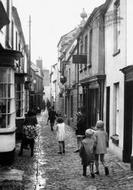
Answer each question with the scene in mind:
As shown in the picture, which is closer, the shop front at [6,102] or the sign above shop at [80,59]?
the shop front at [6,102]

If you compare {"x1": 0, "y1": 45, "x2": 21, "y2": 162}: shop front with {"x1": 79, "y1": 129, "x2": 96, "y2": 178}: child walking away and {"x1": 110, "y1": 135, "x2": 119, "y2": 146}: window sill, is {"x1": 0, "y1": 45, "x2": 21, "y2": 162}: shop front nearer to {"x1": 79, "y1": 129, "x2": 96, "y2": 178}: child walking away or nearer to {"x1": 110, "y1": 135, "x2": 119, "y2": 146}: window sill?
{"x1": 79, "y1": 129, "x2": 96, "y2": 178}: child walking away

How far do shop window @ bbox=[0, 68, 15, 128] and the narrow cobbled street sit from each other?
4.64 feet

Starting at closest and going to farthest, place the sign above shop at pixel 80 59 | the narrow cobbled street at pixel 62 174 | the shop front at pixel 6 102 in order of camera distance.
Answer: the narrow cobbled street at pixel 62 174 → the shop front at pixel 6 102 → the sign above shop at pixel 80 59

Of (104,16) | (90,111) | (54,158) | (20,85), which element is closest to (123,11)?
(104,16)

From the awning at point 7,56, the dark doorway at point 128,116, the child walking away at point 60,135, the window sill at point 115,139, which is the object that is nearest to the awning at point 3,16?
the awning at point 7,56

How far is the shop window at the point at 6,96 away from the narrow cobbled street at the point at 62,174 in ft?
4.64

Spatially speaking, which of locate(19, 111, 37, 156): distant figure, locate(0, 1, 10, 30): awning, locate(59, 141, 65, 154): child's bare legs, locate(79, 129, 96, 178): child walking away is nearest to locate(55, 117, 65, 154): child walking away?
locate(59, 141, 65, 154): child's bare legs

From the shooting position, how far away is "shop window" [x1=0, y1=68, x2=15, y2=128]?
38.9 ft

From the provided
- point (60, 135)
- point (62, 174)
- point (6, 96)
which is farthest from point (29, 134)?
point (62, 174)

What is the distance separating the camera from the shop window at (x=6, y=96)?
11.8 metres

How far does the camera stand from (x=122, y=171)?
36.2 ft

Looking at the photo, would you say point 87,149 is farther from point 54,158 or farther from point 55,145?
point 55,145

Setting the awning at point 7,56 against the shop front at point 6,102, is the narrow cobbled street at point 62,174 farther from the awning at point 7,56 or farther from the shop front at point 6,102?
the awning at point 7,56

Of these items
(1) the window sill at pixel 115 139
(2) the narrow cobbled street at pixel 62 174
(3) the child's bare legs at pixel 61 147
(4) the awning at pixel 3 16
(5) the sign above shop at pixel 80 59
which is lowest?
(2) the narrow cobbled street at pixel 62 174
